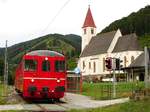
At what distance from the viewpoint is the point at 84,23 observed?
442ft

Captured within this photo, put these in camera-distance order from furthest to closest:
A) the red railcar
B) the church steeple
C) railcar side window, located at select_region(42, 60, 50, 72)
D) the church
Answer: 1. the church steeple
2. the church
3. railcar side window, located at select_region(42, 60, 50, 72)
4. the red railcar

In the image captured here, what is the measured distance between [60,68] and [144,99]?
9.66 m

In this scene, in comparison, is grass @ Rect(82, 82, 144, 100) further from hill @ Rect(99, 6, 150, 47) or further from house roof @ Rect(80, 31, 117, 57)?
hill @ Rect(99, 6, 150, 47)

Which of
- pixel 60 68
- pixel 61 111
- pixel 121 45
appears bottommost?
pixel 61 111

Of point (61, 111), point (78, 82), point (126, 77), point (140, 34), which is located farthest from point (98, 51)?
point (61, 111)

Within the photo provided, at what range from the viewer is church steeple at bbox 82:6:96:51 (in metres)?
132

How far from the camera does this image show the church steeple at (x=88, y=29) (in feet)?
433

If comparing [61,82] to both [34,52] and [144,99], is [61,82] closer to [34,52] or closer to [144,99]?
[34,52]

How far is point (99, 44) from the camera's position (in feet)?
406

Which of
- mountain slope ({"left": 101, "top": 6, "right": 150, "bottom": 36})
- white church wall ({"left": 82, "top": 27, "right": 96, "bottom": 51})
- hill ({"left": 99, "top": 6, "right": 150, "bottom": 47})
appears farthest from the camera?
mountain slope ({"left": 101, "top": 6, "right": 150, "bottom": 36})

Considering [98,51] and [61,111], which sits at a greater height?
[98,51]

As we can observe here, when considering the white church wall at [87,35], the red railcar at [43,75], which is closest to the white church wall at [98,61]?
the white church wall at [87,35]

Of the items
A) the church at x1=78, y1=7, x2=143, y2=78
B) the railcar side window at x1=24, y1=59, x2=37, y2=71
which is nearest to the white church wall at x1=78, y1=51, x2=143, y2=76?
the church at x1=78, y1=7, x2=143, y2=78

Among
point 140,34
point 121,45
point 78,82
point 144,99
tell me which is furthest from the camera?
point 140,34
